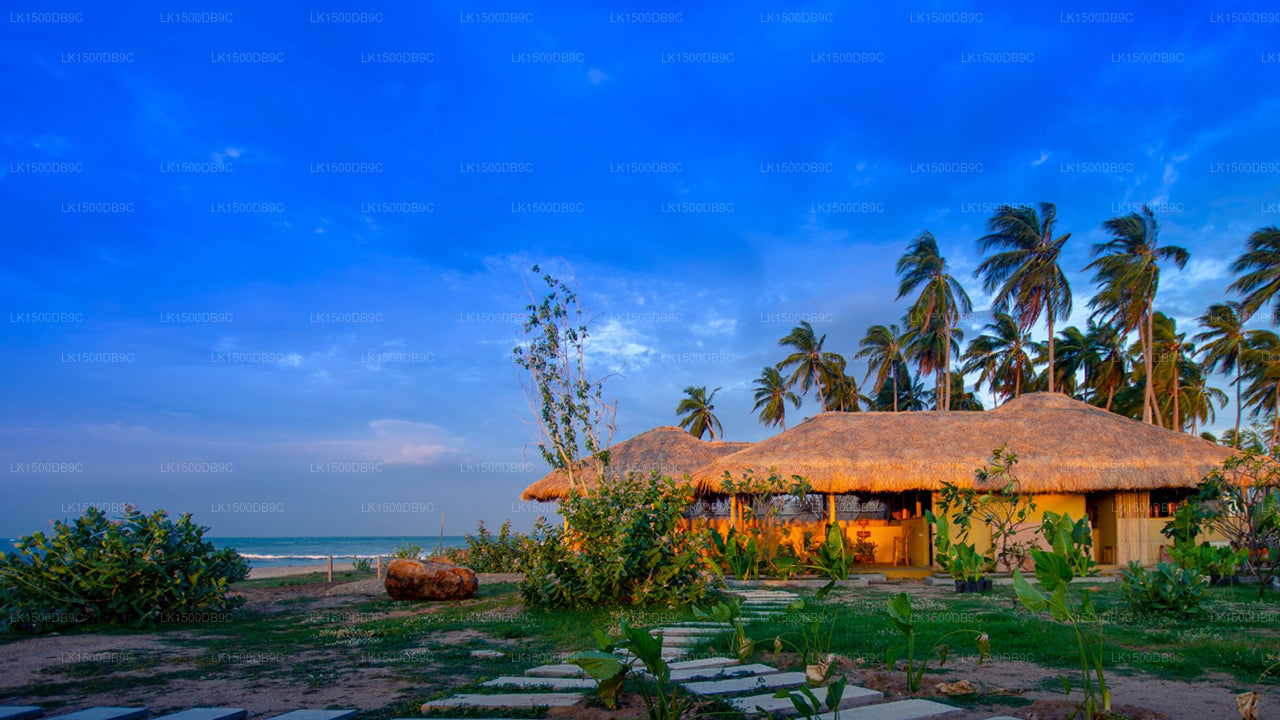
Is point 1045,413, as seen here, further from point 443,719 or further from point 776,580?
point 443,719

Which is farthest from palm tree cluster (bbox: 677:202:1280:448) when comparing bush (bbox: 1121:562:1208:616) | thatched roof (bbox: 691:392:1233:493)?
bush (bbox: 1121:562:1208:616)

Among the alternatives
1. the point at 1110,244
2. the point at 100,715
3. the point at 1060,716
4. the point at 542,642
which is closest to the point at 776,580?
the point at 542,642

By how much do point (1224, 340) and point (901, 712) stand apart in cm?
3276

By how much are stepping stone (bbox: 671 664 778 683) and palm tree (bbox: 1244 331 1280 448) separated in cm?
2898

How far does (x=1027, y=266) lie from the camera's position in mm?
25953

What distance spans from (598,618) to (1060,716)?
16.5 ft

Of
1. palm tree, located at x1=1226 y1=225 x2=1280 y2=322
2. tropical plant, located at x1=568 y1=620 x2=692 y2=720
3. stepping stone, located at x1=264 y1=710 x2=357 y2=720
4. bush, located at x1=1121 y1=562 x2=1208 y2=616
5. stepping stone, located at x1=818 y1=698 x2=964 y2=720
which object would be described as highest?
palm tree, located at x1=1226 y1=225 x2=1280 y2=322

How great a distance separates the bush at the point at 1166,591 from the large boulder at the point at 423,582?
7.65m

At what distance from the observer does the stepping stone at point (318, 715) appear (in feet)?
12.3

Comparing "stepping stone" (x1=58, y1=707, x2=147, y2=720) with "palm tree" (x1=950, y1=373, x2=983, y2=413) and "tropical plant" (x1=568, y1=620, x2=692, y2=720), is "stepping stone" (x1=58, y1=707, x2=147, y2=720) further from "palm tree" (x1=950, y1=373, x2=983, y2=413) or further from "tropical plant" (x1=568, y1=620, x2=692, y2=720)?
"palm tree" (x1=950, y1=373, x2=983, y2=413)

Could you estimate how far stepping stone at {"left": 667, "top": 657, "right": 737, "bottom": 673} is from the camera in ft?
16.2

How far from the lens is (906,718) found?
355 centimetres

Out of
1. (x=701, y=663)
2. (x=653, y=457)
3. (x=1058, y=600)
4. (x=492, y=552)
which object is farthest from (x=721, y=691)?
(x=653, y=457)

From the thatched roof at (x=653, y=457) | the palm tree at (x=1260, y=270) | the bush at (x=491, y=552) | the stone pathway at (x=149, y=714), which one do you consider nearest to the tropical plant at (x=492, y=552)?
the bush at (x=491, y=552)
